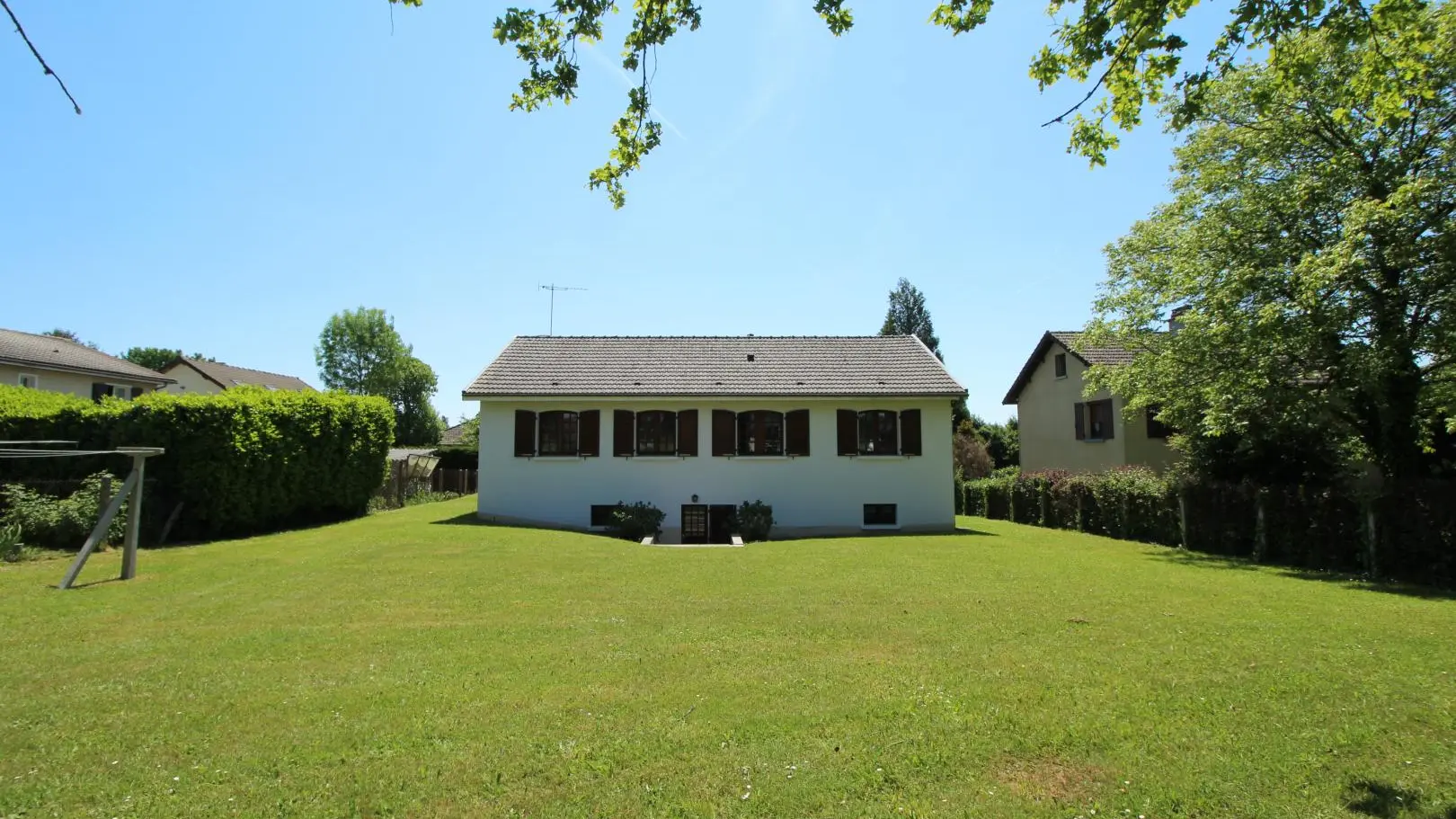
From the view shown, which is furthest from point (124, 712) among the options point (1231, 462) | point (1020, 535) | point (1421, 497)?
point (1231, 462)

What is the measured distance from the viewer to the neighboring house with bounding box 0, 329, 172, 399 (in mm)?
28125

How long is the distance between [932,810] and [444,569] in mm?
10402

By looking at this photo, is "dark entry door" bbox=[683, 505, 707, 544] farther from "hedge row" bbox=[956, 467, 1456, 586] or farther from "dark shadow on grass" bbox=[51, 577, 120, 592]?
"dark shadow on grass" bbox=[51, 577, 120, 592]

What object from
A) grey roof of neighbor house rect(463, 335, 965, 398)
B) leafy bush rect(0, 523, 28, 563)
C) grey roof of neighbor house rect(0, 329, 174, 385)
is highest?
grey roof of neighbor house rect(0, 329, 174, 385)

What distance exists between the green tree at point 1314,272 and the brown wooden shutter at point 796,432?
29.7 ft

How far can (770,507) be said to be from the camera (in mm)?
20938

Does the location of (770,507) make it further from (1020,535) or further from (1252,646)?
(1252,646)

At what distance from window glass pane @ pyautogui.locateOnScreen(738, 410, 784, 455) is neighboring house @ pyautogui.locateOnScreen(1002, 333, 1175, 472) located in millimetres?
9916

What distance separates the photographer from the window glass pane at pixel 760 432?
2195cm

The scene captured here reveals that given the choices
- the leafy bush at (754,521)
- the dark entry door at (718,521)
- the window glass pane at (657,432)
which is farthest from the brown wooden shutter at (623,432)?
the leafy bush at (754,521)

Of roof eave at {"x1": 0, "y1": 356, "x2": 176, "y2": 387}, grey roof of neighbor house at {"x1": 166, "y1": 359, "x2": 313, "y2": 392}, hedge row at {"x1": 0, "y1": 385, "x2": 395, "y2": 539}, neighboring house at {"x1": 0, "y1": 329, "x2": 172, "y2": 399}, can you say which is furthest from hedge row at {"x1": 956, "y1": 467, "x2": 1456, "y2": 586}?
grey roof of neighbor house at {"x1": 166, "y1": 359, "x2": 313, "y2": 392}

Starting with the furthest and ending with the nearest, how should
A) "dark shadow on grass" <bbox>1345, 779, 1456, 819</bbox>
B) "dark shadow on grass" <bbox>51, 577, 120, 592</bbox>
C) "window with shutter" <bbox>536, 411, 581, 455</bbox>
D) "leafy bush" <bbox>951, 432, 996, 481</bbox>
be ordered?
"leafy bush" <bbox>951, 432, 996, 481</bbox>
"window with shutter" <bbox>536, 411, 581, 455</bbox>
"dark shadow on grass" <bbox>51, 577, 120, 592</bbox>
"dark shadow on grass" <bbox>1345, 779, 1456, 819</bbox>

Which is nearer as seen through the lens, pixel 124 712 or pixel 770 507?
pixel 124 712

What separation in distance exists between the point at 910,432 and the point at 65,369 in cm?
3411
